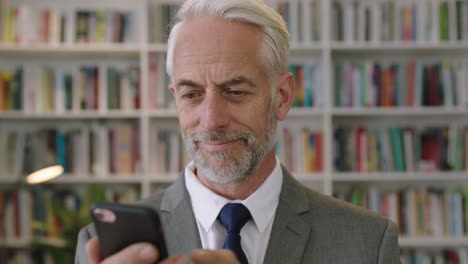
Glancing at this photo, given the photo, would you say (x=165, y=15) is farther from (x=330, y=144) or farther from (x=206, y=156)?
(x=206, y=156)

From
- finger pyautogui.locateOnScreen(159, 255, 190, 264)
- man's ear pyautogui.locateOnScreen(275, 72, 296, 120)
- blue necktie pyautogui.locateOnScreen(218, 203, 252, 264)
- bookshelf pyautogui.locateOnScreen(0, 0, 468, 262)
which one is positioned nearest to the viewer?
finger pyautogui.locateOnScreen(159, 255, 190, 264)

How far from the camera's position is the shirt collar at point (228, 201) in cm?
117

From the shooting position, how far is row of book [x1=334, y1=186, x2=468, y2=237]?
3.29 m

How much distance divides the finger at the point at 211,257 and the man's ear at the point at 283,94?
541mm

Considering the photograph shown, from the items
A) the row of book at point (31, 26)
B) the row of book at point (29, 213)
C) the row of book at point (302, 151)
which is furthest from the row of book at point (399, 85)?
the row of book at point (31, 26)

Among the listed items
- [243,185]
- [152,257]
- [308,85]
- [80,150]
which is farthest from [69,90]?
[152,257]

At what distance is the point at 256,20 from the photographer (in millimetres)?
1173

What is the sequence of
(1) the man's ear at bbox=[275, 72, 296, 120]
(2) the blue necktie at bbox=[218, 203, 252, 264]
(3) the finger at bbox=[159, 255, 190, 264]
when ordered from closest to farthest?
(3) the finger at bbox=[159, 255, 190, 264], (2) the blue necktie at bbox=[218, 203, 252, 264], (1) the man's ear at bbox=[275, 72, 296, 120]

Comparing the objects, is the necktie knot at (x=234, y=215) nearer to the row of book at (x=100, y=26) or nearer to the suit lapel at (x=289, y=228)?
the suit lapel at (x=289, y=228)

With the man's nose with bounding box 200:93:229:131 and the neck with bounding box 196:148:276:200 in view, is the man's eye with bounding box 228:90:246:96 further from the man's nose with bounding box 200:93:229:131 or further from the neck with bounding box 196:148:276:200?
the neck with bounding box 196:148:276:200

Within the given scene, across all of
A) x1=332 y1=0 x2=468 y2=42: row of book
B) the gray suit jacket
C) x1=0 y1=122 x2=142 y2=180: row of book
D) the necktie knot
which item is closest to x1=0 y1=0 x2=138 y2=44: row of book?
x1=0 y1=122 x2=142 y2=180: row of book

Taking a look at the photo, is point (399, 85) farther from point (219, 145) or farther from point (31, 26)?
point (219, 145)

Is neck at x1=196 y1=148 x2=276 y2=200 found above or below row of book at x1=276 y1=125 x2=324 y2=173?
above

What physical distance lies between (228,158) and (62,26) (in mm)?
2468
